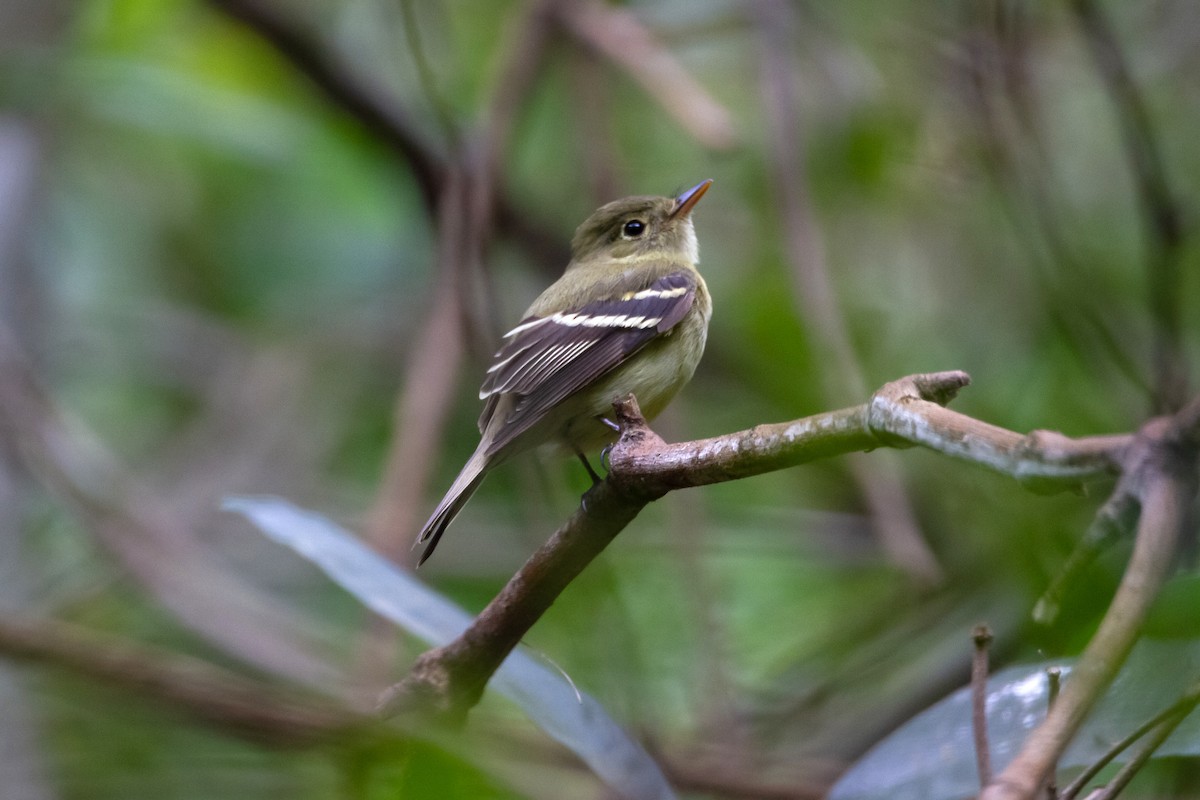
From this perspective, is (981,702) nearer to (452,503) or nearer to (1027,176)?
(452,503)

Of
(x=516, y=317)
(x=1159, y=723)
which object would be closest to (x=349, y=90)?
(x=516, y=317)

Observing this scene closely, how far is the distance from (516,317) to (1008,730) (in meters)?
4.10

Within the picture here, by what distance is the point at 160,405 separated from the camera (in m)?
6.53

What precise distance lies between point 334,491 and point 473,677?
11.9 ft

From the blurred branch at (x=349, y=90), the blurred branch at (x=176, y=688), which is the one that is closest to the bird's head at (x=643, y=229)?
the blurred branch at (x=349, y=90)

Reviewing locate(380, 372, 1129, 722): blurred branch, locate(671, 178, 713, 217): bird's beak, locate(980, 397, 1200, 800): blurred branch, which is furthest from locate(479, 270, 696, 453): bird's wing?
locate(980, 397, 1200, 800): blurred branch

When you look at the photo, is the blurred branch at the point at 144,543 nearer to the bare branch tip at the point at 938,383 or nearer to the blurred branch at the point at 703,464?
the blurred branch at the point at 703,464

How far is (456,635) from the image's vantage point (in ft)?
7.86

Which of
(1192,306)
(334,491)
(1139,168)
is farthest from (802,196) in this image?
(334,491)

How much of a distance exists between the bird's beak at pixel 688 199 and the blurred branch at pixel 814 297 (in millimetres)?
291

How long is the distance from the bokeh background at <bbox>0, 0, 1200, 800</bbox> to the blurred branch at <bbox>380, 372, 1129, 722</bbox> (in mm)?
356

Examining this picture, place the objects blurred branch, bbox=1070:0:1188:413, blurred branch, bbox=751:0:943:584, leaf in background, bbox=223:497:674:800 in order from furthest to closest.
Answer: blurred branch, bbox=751:0:943:584, blurred branch, bbox=1070:0:1188:413, leaf in background, bbox=223:497:674:800

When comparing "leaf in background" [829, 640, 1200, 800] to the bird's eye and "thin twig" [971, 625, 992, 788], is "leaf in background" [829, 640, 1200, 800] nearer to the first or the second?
"thin twig" [971, 625, 992, 788]

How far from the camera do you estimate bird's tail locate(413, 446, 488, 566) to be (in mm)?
2967
